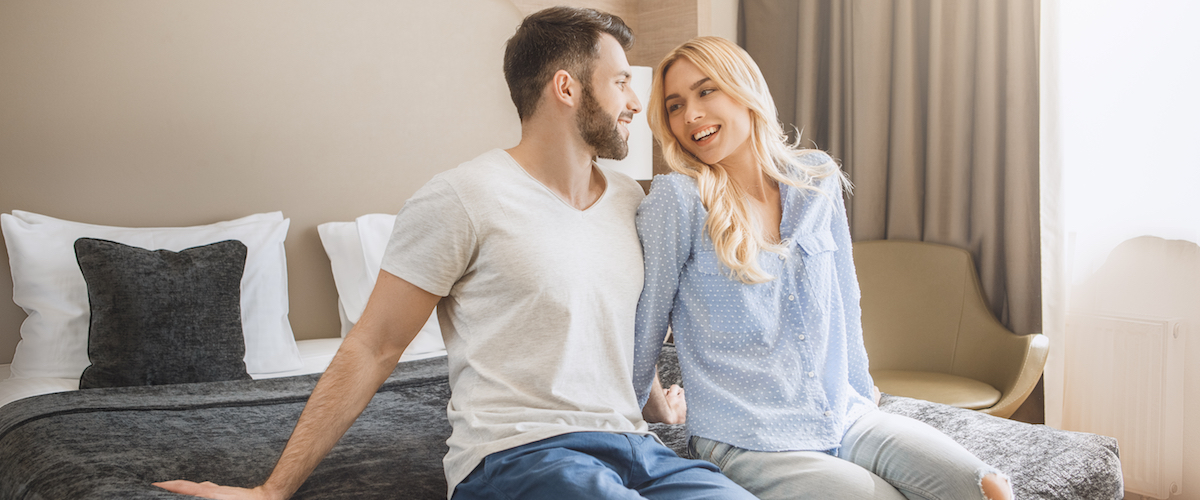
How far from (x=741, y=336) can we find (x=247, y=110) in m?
2.04

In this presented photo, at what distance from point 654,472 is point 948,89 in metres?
2.21

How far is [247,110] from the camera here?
2.73 metres

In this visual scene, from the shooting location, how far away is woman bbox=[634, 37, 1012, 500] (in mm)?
1306

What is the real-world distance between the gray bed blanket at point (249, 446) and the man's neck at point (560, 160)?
1.81 feet

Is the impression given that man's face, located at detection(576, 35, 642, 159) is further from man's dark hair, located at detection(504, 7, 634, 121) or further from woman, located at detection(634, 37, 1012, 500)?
woman, located at detection(634, 37, 1012, 500)

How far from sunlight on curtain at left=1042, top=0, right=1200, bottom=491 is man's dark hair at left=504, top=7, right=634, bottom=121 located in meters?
1.81

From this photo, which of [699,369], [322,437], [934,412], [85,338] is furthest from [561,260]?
[85,338]

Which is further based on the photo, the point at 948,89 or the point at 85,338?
the point at 948,89

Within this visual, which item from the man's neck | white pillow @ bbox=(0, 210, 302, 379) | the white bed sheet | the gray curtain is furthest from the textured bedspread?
the gray curtain

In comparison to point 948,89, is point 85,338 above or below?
below

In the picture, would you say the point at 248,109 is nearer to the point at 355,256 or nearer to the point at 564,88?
the point at 355,256

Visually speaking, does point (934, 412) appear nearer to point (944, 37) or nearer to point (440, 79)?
point (944, 37)

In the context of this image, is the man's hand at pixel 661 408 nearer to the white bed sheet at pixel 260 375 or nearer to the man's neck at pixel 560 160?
the man's neck at pixel 560 160

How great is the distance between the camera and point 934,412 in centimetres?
175
